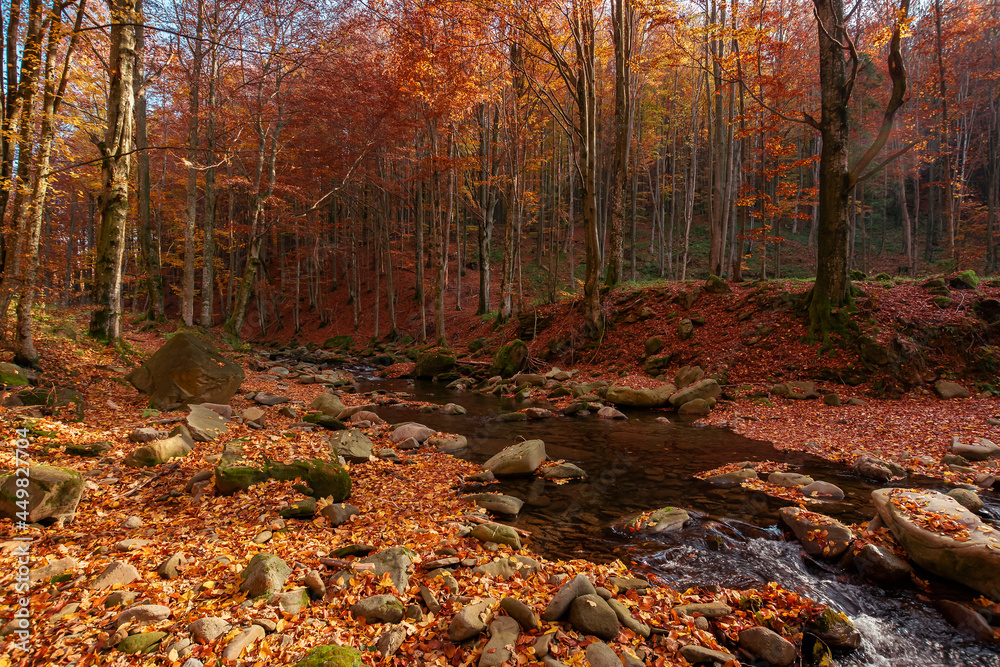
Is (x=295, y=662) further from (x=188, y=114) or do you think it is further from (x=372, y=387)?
(x=188, y=114)

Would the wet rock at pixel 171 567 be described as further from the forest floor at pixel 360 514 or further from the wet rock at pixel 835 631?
the wet rock at pixel 835 631

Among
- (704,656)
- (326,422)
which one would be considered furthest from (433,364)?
(704,656)

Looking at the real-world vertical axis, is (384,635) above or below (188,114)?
below

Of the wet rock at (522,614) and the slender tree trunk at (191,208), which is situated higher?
the slender tree trunk at (191,208)

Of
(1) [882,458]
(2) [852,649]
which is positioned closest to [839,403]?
(1) [882,458]

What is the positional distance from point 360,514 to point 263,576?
5.79ft

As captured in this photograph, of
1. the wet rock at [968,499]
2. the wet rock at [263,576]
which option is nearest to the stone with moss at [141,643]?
the wet rock at [263,576]

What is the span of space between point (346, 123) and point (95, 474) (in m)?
18.9

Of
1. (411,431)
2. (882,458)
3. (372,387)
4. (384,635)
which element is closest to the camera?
(384,635)

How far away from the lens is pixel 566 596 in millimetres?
3205

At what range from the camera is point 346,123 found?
20.0 m

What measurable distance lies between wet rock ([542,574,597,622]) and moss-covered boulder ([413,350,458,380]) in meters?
13.2

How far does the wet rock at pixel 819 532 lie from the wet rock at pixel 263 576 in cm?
464

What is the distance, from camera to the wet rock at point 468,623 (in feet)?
9.54
